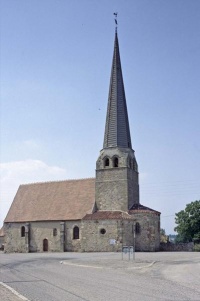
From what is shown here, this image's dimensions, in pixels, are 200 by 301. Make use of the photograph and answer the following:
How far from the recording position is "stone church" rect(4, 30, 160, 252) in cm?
4444

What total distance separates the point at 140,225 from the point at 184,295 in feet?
104

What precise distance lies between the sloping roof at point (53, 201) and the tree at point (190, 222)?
1428 cm

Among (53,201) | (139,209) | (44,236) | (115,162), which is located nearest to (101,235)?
(139,209)

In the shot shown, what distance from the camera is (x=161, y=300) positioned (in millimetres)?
12070

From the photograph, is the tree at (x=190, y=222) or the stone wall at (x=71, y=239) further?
the tree at (x=190, y=222)

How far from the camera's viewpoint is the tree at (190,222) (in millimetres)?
54375

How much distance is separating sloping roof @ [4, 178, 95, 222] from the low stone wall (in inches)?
381

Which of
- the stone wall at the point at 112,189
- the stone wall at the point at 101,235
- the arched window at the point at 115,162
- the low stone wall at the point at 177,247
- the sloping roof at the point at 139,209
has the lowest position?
the low stone wall at the point at 177,247

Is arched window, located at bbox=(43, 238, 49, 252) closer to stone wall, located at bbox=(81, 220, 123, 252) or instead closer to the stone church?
the stone church

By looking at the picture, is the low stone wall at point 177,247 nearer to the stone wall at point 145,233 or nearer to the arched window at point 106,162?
the stone wall at point 145,233

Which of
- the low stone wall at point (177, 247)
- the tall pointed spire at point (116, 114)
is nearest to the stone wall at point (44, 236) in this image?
the tall pointed spire at point (116, 114)

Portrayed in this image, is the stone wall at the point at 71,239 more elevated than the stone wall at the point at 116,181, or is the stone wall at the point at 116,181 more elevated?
the stone wall at the point at 116,181

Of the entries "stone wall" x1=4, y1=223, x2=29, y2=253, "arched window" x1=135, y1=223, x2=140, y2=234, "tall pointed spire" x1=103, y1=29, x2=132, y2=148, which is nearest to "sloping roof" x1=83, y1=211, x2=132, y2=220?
"arched window" x1=135, y1=223, x2=140, y2=234

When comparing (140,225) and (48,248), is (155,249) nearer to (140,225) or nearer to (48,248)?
(140,225)
